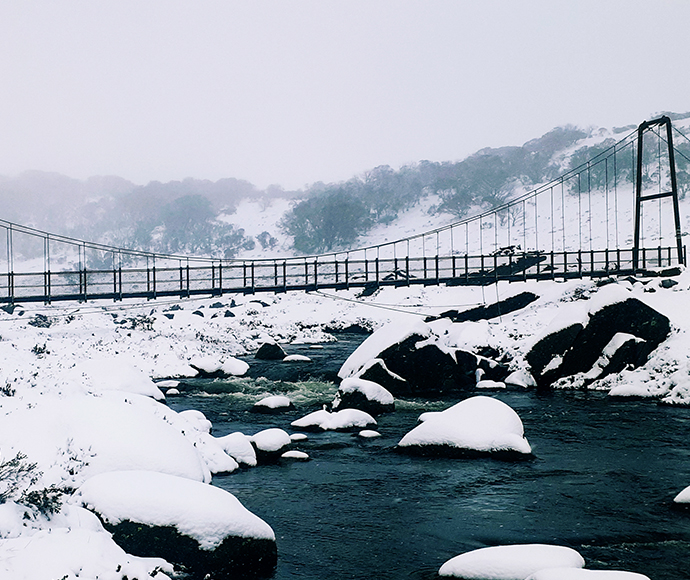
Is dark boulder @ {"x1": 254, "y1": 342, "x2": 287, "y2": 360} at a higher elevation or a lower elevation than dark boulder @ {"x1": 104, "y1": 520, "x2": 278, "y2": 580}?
lower

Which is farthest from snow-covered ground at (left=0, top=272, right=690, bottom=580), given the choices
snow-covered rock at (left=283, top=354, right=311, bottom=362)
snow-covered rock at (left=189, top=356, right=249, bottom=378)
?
snow-covered rock at (left=283, top=354, right=311, bottom=362)

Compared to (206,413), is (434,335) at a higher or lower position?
higher

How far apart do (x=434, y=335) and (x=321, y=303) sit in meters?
29.8

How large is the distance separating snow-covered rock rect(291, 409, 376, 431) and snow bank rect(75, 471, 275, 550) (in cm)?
625

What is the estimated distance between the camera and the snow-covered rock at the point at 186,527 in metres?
6.12

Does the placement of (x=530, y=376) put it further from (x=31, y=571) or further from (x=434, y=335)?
(x=31, y=571)

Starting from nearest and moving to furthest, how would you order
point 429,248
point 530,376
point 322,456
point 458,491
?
point 458,491 → point 322,456 → point 530,376 → point 429,248

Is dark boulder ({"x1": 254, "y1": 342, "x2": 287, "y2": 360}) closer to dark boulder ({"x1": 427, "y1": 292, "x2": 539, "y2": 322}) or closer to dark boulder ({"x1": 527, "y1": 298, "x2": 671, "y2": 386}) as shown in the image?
dark boulder ({"x1": 527, "y1": 298, "x2": 671, "y2": 386})

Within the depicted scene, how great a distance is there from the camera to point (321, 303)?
47.9 meters

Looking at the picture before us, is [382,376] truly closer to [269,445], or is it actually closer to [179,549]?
[269,445]

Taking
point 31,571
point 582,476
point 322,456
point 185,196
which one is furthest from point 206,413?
point 185,196

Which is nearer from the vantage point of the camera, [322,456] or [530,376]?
[322,456]

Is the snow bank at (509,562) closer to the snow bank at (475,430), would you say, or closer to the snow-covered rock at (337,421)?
the snow bank at (475,430)

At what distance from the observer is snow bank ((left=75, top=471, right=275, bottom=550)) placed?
617cm
